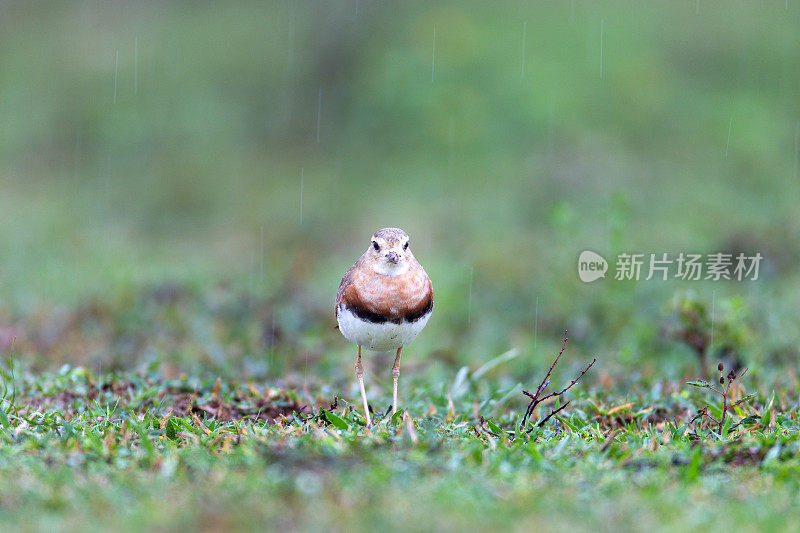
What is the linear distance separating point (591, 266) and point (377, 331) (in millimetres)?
3975

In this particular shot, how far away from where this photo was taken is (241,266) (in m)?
9.86

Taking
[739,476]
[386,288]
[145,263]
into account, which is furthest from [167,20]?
[739,476]

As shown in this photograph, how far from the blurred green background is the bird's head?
206 centimetres

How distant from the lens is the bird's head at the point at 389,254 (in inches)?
173

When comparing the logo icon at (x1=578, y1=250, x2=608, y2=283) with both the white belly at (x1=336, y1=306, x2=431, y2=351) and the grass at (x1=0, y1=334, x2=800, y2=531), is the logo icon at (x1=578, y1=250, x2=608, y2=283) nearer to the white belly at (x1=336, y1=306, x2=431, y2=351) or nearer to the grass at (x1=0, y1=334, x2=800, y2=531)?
the grass at (x1=0, y1=334, x2=800, y2=531)

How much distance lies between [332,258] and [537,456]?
635cm

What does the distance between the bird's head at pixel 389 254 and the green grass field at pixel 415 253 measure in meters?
0.77

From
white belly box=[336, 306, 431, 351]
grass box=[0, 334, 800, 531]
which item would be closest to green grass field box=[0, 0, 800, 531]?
grass box=[0, 334, 800, 531]

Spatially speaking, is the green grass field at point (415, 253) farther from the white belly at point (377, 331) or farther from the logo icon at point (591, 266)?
the white belly at point (377, 331)

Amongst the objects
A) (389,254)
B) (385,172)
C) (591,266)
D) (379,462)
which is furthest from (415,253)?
(379,462)

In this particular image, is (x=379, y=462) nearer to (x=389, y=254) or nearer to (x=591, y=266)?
(x=389, y=254)

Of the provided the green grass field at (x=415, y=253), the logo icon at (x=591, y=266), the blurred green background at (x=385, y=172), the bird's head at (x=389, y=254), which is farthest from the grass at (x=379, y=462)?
the logo icon at (x=591, y=266)

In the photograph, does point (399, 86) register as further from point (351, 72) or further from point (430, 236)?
point (430, 236)

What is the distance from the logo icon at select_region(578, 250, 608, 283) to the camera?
780 centimetres
